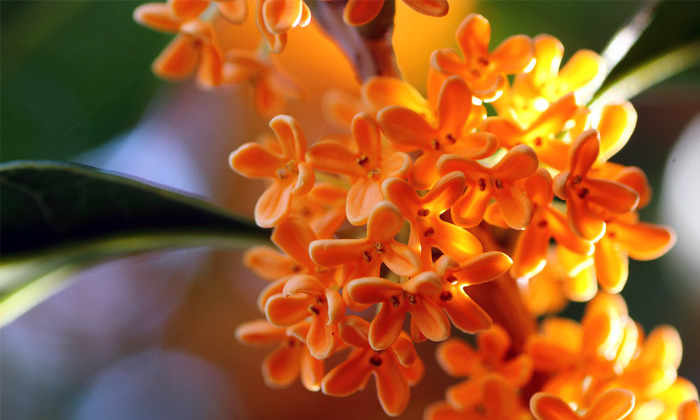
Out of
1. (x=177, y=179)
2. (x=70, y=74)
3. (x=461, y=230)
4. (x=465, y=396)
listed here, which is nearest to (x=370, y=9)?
(x=461, y=230)

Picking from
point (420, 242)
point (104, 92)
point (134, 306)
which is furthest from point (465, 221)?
point (134, 306)

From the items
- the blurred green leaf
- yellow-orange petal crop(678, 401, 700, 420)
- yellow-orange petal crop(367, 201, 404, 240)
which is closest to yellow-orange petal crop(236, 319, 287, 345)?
yellow-orange petal crop(367, 201, 404, 240)

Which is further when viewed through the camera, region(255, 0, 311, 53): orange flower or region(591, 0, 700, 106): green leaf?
region(591, 0, 700, 106): green leaf

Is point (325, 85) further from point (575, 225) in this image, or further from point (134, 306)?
point (575, 225)

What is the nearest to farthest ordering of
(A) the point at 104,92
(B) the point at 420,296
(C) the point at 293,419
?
(B) the point at 420,296 < (A) the point at 104,92 < (C) the point at 293,419

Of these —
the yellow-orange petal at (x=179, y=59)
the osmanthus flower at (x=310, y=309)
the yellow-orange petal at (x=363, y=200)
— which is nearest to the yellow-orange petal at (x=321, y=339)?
the osmanthus flower at (x=310, y=309)

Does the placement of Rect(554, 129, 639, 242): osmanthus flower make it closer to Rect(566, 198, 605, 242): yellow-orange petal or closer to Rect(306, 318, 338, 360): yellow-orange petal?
Rect(566, 198, 605, 242): yellow-orange petal

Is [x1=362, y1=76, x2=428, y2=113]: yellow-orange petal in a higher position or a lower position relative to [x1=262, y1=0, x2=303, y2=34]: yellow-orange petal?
lower

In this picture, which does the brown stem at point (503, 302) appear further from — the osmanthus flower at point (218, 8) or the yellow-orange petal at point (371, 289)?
the osmanthus flower at point (218, 8)
